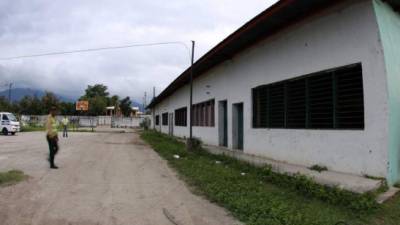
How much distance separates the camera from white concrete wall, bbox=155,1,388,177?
25.5 ft

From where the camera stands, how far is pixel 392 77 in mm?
7883

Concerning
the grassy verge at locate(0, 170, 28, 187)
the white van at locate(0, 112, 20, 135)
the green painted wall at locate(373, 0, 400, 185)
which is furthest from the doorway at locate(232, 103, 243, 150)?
the white van at locate(0, 112, 20, 135)

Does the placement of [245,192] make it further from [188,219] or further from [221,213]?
[188,219]

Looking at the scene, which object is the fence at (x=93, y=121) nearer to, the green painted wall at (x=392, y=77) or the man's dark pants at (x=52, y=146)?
the man's dark pants at (x=52, y=146)

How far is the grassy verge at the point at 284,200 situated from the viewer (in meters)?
5.61

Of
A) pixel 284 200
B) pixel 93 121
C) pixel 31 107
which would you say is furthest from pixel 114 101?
pixel 284 200

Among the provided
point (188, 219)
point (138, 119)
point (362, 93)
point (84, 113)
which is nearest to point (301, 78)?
point (362, 93)

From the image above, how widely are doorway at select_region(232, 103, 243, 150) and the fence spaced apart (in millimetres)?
48405

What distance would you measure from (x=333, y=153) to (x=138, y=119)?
6696 centimetres

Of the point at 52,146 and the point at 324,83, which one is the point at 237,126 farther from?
the point at 52,146

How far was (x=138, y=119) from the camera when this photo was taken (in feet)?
243

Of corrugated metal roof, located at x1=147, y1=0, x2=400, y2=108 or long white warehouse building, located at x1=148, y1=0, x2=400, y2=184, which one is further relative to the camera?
corrugated metal roof, located at x1=147, y1=0, x2=400, y2=108

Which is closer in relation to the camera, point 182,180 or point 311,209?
point 311,209

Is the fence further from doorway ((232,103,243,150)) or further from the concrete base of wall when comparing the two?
the concrete base of wall
